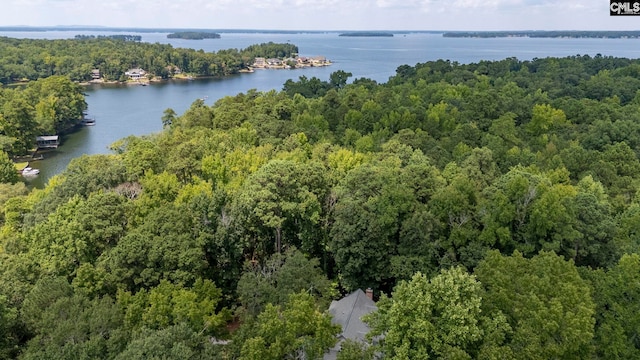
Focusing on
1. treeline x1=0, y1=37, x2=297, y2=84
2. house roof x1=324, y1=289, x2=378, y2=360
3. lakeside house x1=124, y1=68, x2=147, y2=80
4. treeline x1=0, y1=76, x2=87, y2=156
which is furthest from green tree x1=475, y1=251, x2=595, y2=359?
lakeside house x1=124, y1=68, x2=147, y2=80

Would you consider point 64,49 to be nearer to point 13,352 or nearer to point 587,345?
point 13,352

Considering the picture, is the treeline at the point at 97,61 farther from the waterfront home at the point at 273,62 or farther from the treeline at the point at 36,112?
the treeline at the point at 36,112

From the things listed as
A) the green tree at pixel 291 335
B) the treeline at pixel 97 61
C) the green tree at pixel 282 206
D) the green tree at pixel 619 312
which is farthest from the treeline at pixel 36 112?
the green tree at pixel 619 312

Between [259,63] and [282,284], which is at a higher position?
[259,63]

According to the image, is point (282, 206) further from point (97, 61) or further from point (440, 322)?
point (97, 61)

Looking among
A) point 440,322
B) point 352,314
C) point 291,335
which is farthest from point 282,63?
point 440,322

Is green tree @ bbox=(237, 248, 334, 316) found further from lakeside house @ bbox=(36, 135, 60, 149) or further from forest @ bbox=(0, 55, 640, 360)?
lakeside house @ bbox=(36, 135, 60, 149)
